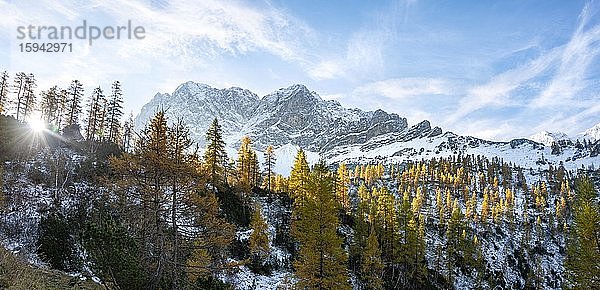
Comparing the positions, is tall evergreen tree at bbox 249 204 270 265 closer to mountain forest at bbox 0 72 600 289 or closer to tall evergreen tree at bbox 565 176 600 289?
mountain forest at bbox 0 72 600 289

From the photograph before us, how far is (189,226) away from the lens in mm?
13555

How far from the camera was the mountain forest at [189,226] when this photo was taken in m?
12.5

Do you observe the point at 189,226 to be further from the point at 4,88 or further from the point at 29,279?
the point at 4,88

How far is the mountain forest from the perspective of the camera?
41.2 feet

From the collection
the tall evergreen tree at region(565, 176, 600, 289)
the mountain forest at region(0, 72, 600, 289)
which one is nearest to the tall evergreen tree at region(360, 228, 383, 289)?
the mountain forest at region(0, 72, 600, 289)

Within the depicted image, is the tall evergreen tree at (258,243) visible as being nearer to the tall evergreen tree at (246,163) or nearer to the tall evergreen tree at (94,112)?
the tall evergreen tree at (246,163)

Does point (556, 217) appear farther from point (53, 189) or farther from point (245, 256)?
point (53, 189)

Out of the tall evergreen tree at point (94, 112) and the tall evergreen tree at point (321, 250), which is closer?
the tall evergreen tree at point (321, 250)

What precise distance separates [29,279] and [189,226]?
4.98 metres

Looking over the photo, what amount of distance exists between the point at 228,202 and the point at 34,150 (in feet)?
59.8

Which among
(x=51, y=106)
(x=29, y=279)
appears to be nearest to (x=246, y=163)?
(x=51, y=106)

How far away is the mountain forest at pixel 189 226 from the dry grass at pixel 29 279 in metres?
0.07

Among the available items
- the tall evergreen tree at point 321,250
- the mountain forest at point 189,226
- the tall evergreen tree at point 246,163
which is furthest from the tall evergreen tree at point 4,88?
the tall evergreen tree at point 321,250

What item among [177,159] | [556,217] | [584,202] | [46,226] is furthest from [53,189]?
[556,217]
